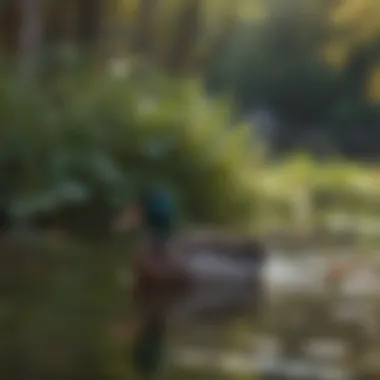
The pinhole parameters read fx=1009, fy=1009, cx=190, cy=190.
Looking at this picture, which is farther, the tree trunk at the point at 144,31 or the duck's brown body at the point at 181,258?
the tree trunk at the point at 144,31

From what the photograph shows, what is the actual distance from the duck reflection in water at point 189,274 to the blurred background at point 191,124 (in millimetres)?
124

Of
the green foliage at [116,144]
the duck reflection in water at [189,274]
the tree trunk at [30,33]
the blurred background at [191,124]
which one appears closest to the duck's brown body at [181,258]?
the duck reflection in water at [189,274]

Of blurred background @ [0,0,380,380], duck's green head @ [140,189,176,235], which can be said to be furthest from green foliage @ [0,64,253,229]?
duck's green head @ [140,189,176,235]

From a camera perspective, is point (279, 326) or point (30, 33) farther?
point (30, 33)

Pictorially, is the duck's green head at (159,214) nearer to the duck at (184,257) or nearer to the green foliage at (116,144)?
the duck at (184,257)

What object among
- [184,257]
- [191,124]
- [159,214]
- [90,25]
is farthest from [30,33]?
[184,257]

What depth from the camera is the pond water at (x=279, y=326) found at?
55.2 inches


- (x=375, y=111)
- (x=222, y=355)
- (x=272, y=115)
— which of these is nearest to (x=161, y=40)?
(x=272, y=115)

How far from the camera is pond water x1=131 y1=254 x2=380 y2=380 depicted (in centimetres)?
140

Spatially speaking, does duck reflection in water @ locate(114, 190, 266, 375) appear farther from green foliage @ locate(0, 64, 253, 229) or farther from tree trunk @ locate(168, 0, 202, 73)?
tree trunk @ locate(168, 0, 202, 73)

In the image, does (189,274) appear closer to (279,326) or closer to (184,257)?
(184,257)

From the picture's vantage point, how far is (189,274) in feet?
5.73

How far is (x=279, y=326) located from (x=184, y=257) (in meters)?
0.24

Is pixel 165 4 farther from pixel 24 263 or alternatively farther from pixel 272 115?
pixel 24 263
